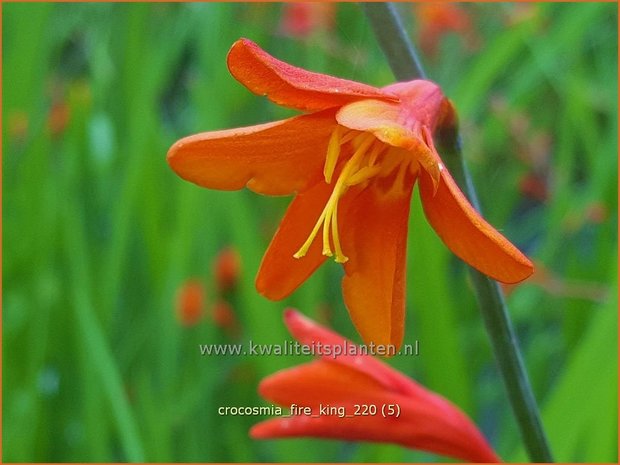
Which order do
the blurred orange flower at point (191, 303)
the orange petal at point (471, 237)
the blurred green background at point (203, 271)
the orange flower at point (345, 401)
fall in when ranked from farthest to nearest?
the blurred orange flower at point (191, 303) → the blurred green background at point (203, 271) → the orange flower at point (345, 401) → the orange petal at point (471, 237)

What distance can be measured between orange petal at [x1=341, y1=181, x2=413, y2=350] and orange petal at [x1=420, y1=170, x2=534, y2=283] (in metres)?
0.02

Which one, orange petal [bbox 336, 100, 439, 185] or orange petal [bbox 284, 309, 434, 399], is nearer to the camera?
orange petal [bbox 336, 100, 439, 185]

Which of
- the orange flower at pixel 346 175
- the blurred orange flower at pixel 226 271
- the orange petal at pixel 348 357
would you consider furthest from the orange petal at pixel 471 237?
the blurred orange flower at pixel 226 271

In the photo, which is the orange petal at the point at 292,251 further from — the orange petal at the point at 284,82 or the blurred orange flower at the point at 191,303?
the blurred orange flower at the point at 191,303

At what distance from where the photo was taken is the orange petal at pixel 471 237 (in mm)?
357

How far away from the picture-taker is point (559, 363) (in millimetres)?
1420

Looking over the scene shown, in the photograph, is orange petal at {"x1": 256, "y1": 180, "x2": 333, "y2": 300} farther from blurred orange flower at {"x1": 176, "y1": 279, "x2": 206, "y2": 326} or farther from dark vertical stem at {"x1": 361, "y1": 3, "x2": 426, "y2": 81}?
blurred orange flower at {"x1": 176, "y1": 279, "x2": 206, "y2": 326}

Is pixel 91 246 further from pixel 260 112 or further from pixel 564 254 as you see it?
pixel 564 254

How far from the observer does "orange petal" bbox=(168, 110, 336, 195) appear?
0.42 meters

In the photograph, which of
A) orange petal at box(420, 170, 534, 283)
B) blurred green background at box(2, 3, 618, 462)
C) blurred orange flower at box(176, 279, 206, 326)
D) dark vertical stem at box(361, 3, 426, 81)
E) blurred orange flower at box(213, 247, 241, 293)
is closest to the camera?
orange petal at box(420, 170, 534, 283)

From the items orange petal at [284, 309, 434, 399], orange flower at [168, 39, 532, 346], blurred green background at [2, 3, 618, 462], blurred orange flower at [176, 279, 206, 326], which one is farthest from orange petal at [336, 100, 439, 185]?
blurred orange flower at [176, 279, 206, 326]

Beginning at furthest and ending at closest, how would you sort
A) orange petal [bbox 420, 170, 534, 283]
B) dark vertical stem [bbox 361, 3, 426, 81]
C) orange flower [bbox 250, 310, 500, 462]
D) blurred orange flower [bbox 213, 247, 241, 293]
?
blurred orange flower [bbox 213, 247, 241, 293] → orange flower [bbox 250, 310, 500, 462] → dark vertical stem [bbox 361, 3, 426, 81] → orange petal [bbox 420, 170, 534, 283]

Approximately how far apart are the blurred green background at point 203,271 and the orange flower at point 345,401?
0.30 meters

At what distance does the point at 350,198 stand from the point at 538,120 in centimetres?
162
